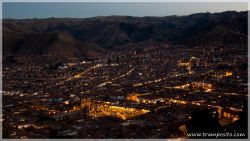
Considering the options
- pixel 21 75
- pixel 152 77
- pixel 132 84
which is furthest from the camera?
pixel 21 75

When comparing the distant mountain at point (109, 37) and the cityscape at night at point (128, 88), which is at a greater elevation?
the distant mountain at point (109, 37)

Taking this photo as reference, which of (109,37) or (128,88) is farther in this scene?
(109,37)

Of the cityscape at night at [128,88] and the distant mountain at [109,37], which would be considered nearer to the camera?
the cityscape at night at [128,88]

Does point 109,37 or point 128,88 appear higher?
point 109,37

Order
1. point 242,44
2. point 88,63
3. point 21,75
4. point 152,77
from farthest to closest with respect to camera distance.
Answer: point 242,44 < point 88,63 < point 21,75 < point 152,77

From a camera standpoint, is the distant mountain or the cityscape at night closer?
the cityscape at night

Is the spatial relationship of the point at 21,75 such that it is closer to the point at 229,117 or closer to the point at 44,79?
the point at 44,79

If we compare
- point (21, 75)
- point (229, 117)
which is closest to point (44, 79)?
point (21, 75)

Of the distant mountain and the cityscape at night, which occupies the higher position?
the distant mountain
